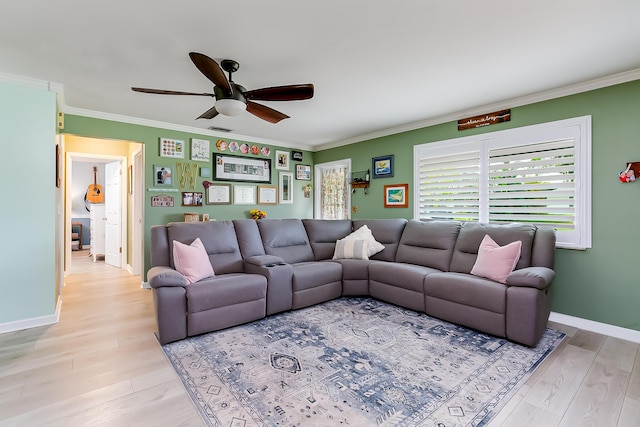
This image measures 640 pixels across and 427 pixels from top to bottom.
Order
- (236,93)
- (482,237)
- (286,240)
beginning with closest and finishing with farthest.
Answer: (236,93)
(482,237)
(286,240)

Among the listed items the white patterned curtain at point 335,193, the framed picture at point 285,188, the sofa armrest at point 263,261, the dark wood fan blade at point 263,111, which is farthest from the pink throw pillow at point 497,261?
the framed picture at point 285,188

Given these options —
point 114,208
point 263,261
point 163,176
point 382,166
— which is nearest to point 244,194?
point 163,176

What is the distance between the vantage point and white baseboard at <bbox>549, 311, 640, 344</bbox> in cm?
270

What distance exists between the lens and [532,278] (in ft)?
8.23

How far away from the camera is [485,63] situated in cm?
262

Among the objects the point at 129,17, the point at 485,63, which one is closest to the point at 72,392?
the point at 129,17

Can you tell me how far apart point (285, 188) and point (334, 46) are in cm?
364

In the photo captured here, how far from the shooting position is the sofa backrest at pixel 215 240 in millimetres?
3237

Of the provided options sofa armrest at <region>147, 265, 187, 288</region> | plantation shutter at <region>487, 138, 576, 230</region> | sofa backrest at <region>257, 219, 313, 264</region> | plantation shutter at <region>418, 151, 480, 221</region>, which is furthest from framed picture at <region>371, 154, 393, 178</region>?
sofa armrest at <region>147, 265, 187, 288</region>

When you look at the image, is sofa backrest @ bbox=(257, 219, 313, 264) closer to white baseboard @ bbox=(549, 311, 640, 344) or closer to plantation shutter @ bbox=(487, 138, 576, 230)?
plantation shutter @ bbox=(487, 138, 576, 230)

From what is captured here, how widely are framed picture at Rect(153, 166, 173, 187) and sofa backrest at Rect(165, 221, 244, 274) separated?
1394 millimetres

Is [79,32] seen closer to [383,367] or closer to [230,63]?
[230,63]

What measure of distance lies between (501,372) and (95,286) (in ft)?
16.9

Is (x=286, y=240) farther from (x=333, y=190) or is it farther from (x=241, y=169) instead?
(x=333, y=190)
